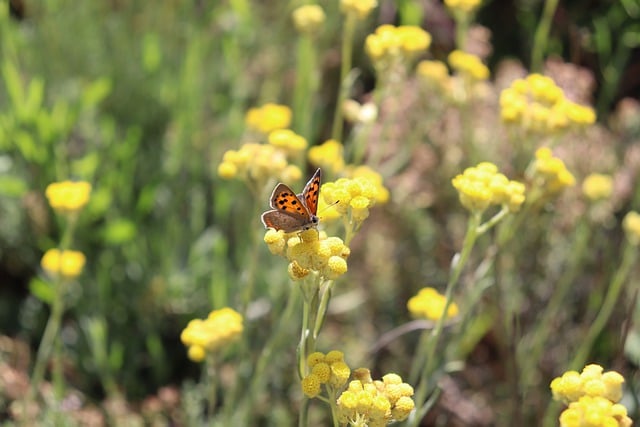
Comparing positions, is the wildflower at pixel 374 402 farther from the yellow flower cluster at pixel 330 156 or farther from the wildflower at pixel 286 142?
the yellow flower cluster at pixel 330 156

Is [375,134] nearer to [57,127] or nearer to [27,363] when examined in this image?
[57,127]

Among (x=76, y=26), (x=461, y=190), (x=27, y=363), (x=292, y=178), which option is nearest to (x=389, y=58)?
(x=292, y=178)

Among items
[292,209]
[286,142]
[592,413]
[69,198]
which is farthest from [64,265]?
[592,413]

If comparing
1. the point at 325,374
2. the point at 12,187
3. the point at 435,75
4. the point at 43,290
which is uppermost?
the point at 435,75

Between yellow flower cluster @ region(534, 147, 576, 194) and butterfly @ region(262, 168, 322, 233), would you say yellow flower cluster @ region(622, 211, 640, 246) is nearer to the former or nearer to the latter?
yellow flower cluster @ region(534, 147, 576, 194)

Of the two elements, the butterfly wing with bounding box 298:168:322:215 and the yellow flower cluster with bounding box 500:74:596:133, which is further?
the yellow flower cluster with bounding box 500:74:596:133

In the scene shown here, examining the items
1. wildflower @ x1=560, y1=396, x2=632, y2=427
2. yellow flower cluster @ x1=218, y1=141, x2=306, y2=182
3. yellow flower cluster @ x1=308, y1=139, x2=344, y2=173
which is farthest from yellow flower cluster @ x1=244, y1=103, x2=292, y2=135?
wildflower @ x1=560, y1=396, x2=632, y2=427

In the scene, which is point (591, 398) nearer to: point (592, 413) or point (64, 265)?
point (592, 413)
